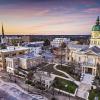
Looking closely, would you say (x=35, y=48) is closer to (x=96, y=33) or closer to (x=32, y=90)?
(x=96, y=33)

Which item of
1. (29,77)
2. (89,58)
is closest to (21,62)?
(29,77)

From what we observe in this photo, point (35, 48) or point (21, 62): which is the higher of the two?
point (35, 48)

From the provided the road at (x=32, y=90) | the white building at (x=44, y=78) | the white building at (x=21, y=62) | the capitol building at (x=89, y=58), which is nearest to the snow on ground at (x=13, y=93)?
the road at (x=32, y=90)

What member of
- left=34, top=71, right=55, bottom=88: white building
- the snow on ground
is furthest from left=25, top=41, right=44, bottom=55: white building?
the snow on ground

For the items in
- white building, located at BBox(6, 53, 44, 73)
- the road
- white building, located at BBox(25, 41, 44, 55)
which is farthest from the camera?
white building, located at BBox(25, 41, 44, 55)

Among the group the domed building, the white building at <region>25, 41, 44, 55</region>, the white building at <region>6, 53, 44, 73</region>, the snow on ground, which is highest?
the domed building

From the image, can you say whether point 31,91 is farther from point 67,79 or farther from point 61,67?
point 61,67

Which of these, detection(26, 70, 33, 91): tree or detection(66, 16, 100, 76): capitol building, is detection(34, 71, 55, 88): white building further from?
detection(66, 16, 100, 76): capitol building

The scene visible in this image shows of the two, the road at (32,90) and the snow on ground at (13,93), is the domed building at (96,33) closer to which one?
the road at (32,90)

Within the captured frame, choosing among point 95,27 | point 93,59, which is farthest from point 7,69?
point 95,27
